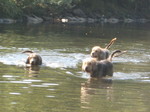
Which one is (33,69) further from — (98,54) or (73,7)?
(73,7)

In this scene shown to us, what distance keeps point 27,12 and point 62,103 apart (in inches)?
1724

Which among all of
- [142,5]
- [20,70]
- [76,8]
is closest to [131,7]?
[142,5]

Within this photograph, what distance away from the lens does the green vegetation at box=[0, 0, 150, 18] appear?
4783 cm

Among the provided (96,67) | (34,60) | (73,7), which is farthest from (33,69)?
(73,7)

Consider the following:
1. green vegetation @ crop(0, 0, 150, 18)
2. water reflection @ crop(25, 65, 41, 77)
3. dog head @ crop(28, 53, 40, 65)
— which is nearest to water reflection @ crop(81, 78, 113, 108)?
water reflection @ crop(25, 65, 41, 77)

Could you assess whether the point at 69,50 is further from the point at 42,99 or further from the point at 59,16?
the point at 59,16

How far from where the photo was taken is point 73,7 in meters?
62.3

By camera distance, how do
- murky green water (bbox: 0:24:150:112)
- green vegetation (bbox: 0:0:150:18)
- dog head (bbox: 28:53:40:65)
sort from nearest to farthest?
murky green water (bbox: 0:24:150:112)
dog head (bbox: 28:53:40:65)
green vegetation (bbox: 0:0:150:18)

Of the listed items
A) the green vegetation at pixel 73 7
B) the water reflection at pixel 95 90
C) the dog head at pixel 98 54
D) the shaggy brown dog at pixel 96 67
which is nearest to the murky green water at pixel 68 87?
the water reflection at pixel 95 90

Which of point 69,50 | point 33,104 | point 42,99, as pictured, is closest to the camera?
point 33,104

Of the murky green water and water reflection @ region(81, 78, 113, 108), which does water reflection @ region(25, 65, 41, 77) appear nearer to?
the murky green water

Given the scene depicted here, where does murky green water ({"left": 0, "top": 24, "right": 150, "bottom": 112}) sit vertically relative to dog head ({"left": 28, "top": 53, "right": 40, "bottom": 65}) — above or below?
below

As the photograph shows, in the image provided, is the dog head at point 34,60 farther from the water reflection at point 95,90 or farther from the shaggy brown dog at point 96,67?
the water reflection at point 95,90

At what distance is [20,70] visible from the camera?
14.3m
